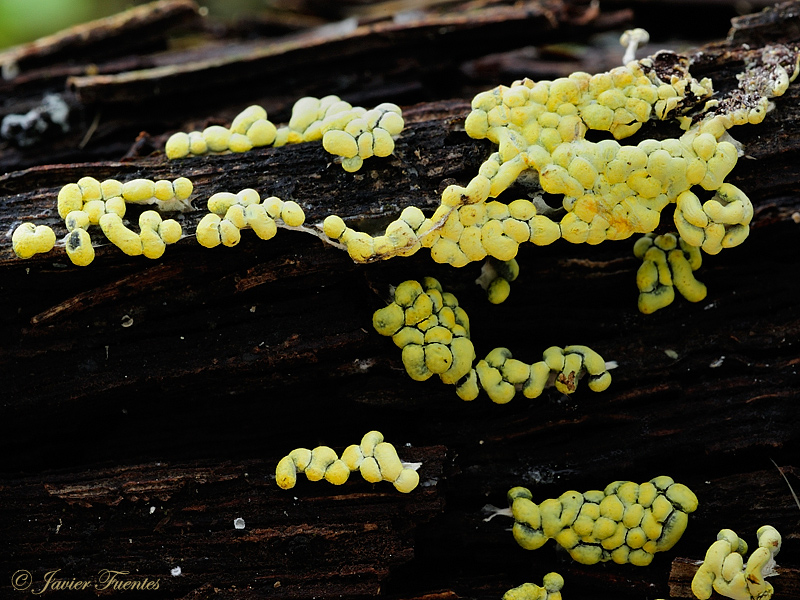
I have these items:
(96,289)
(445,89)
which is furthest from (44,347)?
(445,89)

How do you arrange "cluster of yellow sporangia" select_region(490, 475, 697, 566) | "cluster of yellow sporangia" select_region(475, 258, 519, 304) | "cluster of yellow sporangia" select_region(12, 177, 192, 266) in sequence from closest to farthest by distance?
1. "cluster of yellow sporangia" select_region(12, 177, 192, 266)
2. "cluster of yellow sporangia" select_region(490, 475, 697, 566)
3. "cluster of yellow sporangia" select_region(475, 258, 519, 304)

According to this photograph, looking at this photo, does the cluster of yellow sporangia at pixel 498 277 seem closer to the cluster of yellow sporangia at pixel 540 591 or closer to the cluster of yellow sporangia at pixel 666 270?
the cluster of yellow sporangia at pixel 666 270

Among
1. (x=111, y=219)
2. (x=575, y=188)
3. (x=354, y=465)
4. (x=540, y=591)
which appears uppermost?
(x=111, y=219)

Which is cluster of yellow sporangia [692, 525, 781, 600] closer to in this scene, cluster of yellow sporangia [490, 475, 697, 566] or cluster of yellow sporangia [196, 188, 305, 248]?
cluster of yellow sporangia [490, 475, 697, 566]

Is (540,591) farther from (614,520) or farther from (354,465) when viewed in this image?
(354,465)

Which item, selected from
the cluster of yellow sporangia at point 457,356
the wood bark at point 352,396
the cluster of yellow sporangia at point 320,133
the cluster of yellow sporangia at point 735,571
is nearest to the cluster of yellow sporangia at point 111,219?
the wood bark at point 352,396

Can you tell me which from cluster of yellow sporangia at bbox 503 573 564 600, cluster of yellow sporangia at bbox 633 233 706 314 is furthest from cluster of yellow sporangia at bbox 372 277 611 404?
cluster of yellow sporangia at bbox 503 573 564 600

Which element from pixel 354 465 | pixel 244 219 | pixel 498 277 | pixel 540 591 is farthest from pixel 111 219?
pixel 540 591

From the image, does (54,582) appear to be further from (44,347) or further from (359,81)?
(359,81)
